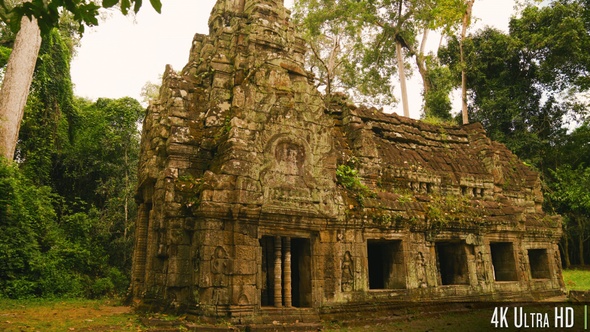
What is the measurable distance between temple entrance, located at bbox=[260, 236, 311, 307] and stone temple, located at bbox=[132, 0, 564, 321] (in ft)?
0.11

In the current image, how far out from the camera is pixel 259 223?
8.96 metres

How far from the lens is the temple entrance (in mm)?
9172

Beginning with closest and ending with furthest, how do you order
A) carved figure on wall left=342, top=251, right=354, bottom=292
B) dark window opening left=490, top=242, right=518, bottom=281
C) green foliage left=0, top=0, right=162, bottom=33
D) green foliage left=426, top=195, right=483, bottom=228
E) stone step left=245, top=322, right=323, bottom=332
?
green foliage left=0, top=0, right=162, bottom=33
stone step left=245, top=322, right=323, bottom=332
carved figure on wall left=342, top=251, right=354, bottom=292
green foliage left=426, top=195, right=483, bottom=228
dark window opening left=490, top=242, right=518, bottom=281

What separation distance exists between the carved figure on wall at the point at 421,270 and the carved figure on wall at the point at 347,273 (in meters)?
2.05

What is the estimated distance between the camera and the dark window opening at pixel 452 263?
12.1m

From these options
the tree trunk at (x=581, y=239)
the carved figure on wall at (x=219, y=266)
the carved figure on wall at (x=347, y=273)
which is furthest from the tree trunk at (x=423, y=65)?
the carved figure on wall at (x=219, y=266)

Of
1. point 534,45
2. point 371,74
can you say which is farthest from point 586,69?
point 371,74

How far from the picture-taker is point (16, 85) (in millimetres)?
15898

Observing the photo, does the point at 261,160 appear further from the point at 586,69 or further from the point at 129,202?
the point at 586,69

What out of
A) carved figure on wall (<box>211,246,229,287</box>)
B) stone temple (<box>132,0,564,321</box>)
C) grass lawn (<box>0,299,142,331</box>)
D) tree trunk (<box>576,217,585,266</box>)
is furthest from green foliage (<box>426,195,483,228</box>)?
tree trunk (<box>576,217,585,266</box>)

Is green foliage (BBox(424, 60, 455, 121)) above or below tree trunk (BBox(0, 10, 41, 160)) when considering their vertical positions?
above

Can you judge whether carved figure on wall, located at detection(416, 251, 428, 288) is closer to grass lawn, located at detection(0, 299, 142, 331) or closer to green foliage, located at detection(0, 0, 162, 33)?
grass lawn, located at detection(0, 299, 142, 331)

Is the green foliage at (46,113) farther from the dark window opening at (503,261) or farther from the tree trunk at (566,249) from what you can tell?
the tree trunk at (566,249)

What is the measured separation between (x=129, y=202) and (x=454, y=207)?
47.5 ft
